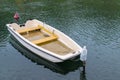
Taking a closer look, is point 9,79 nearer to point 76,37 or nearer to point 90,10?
point 76,37

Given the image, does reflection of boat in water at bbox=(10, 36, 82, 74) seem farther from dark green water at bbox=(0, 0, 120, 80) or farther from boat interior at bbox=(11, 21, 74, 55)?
boat interior at bbox=(11, 21, 74, 55)

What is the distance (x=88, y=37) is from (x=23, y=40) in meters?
9.44

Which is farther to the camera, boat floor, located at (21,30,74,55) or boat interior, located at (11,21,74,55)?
boat interior, located at (11,21,74,55)

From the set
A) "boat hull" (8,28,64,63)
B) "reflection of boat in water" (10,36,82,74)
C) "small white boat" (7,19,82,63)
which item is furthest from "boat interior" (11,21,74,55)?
"reflection of boat in water" (10,36,82,74)

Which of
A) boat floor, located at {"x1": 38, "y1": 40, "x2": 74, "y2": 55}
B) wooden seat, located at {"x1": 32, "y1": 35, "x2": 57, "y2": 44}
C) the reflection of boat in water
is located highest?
wooden seat, located at {"x1": 32, "y1": 35, "x2": 57, "y2": 44}

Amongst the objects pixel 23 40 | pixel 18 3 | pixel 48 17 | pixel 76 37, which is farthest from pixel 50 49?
pixel 18 3

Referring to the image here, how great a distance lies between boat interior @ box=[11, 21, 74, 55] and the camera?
32312 millimetres

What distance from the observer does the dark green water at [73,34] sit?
2880cm

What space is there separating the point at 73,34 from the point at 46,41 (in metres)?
6.25

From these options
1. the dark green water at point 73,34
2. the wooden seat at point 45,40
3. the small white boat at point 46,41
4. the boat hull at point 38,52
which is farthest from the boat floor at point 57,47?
Result: the dark green water at point 73,34

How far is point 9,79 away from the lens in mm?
27641

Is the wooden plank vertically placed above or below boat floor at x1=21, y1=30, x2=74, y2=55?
above

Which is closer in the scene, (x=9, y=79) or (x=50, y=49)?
(x=9, y=79)

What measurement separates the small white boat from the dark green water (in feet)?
4.57
